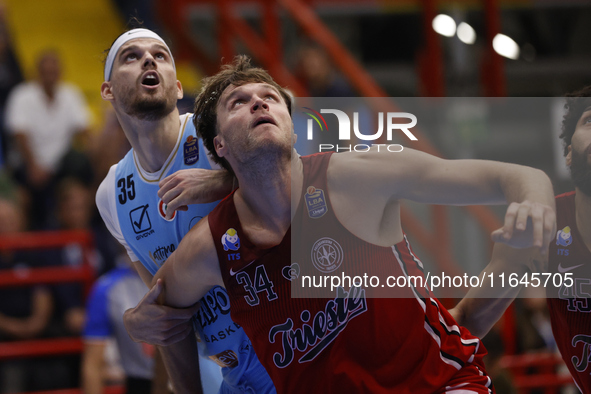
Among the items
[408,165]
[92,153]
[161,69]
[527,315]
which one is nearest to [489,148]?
[408,165]

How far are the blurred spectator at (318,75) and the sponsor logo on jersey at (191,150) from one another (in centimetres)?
302

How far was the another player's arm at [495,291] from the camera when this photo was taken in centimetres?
279

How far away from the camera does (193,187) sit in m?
3.33

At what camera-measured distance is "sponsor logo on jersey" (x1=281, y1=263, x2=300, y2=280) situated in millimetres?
2963

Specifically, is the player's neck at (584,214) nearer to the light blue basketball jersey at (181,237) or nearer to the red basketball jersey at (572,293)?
the red basketball jersey at (572,293)

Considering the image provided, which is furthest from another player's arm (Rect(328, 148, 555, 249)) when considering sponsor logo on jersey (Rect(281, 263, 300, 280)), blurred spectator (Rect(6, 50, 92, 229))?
blurred spectator (Rect(6, 50, 92, 229))

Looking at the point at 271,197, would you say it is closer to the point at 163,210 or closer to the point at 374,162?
the point at 374,162

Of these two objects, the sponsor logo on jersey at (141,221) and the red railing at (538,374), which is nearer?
the sponsor logo on jersey at (141,221)

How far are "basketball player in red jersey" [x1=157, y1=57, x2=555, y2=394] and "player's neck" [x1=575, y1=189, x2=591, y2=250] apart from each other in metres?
0.43

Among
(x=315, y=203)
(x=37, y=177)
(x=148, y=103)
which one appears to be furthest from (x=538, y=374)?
(x=37, y=177)

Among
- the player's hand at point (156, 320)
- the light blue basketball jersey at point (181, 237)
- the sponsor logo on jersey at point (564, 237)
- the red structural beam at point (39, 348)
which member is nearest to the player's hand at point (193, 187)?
the light blue basketball jersey at point (181, 237)

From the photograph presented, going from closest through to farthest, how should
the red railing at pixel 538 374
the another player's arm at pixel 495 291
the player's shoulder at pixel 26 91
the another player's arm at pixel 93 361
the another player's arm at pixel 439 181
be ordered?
1. the another player's arm at pixel 439 181
2. the another player's arm at pixel 495 291
3. the another player's arm at pixel 93 361
4. the red railing at pixel 538 374
5. the player's shoulder at pixel 26 91

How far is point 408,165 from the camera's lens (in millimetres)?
2850

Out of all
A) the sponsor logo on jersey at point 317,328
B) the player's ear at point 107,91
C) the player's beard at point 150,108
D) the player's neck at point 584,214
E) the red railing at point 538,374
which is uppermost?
the player's ear at point 107,91
